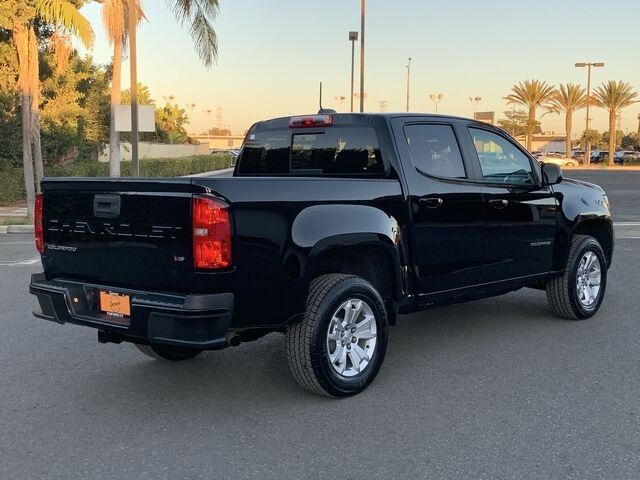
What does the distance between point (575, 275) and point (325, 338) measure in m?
3.20

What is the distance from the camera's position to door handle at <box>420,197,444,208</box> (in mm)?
4926

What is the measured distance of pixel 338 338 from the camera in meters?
4.41

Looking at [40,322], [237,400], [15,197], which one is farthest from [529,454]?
[15,197]

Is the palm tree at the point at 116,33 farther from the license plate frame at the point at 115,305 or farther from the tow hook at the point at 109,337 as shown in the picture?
the license plate frame at the point at 115,305

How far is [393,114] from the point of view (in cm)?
506

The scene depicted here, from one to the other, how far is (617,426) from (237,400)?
231cm

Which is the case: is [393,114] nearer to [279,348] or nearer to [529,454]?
[279,348]

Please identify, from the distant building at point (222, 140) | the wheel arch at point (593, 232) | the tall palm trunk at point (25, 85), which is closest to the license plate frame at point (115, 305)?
the wheel arch at point (593, 232)

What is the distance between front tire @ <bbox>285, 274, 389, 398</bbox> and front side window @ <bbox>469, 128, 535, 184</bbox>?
1.76 metres

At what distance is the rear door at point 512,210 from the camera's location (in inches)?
218

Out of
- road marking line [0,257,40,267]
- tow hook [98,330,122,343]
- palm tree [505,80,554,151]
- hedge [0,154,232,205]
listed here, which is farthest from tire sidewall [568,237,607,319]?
palm tree [505,80,554,151]

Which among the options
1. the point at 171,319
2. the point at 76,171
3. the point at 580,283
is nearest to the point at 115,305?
the point at 171,319

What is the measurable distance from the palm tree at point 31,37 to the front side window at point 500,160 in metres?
11.4

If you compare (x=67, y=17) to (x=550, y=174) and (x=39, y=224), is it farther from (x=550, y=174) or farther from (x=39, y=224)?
(x=550, y=174)
